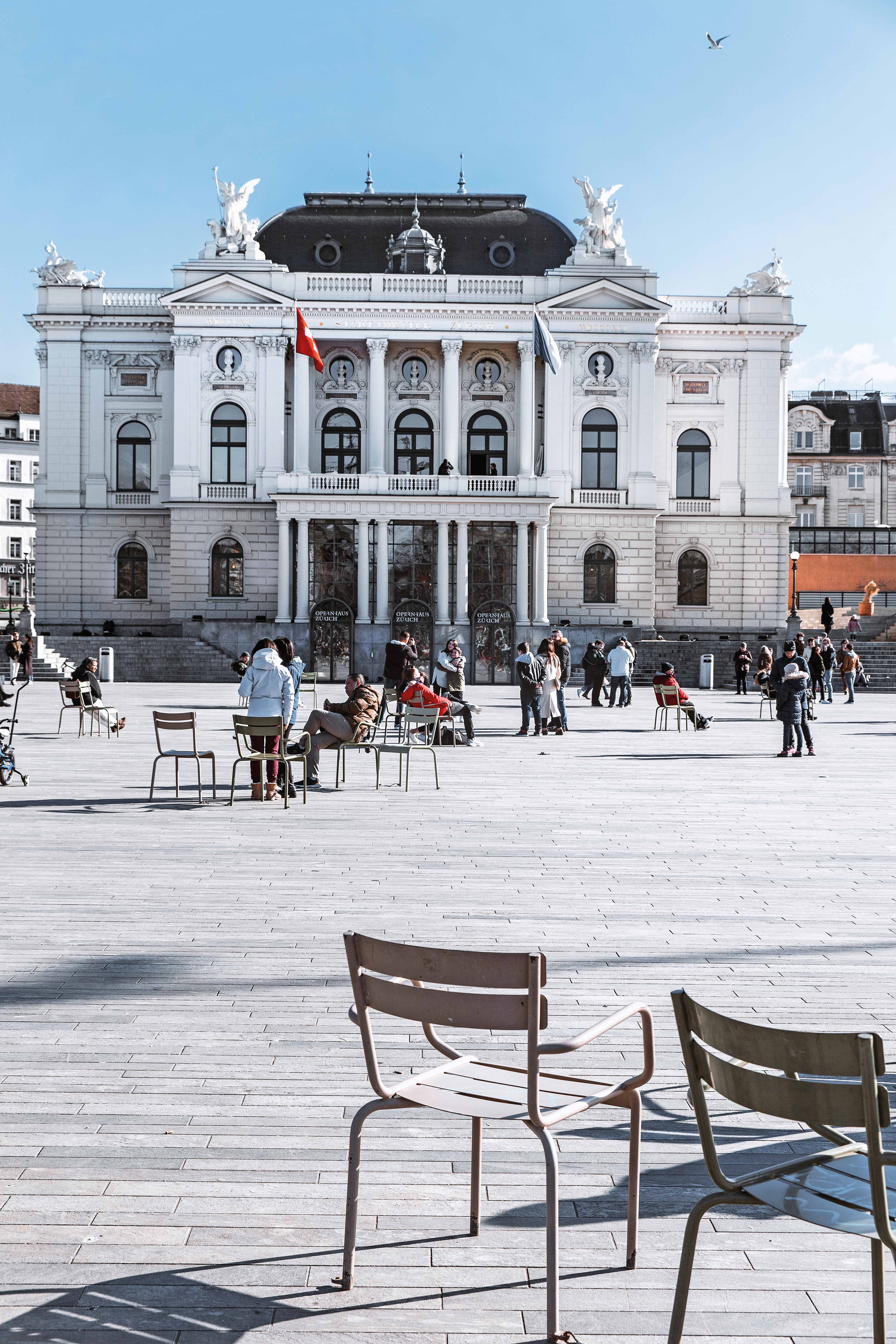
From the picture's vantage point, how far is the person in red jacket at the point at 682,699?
81.5ft

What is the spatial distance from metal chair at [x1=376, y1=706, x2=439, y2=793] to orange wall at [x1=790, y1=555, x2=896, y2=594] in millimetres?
44153

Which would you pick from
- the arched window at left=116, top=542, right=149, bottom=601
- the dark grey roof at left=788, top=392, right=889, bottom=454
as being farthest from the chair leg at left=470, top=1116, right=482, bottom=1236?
the dark grey roof at left=788, top=392, right=889, bottom=454

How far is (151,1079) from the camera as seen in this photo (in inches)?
213

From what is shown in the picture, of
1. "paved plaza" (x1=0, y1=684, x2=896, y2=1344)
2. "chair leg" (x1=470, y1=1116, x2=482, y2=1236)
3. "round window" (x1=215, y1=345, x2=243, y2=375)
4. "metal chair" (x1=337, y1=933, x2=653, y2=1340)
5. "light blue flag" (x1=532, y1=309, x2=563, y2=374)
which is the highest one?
"round window" (x1=215, y1=345, x2=243, y2=375)

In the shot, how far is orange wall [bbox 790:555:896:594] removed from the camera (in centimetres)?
6125

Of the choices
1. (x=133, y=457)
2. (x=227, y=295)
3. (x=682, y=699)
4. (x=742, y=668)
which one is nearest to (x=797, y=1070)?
(x=682, y=699)

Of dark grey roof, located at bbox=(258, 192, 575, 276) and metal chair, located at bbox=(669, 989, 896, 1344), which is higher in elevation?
dark grey roof, located at bbox=(258, 192, 575, 276)

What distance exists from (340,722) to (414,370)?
40.9 m

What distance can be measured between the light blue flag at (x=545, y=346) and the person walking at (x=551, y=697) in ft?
68.3

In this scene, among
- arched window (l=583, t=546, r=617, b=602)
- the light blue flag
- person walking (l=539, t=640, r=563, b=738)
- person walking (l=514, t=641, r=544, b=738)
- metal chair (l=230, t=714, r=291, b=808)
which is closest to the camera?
metal chair (l=230, t=714, r=291, b=808)

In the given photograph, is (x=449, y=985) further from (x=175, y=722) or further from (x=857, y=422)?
(x=857, y=422)

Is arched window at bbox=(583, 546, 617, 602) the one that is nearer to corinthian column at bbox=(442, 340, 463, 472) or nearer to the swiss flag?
corinthian column at bbox=(442, 340, 463, 472)

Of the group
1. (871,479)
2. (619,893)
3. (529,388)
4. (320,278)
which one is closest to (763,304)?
(529,388)

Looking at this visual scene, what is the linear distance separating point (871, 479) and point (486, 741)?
71.0m
